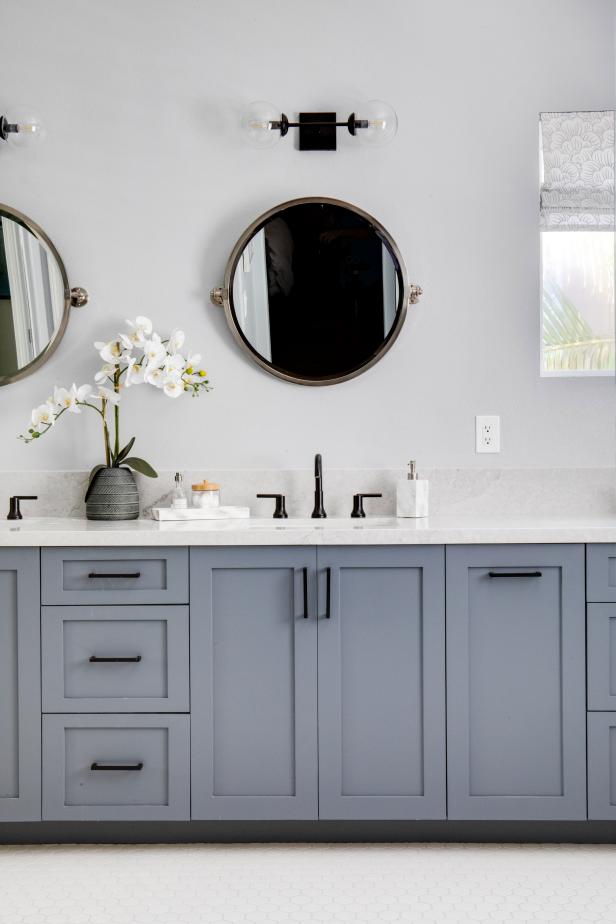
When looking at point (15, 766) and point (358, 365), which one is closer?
point (15, 766)

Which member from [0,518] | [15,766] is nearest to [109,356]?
[0,518]

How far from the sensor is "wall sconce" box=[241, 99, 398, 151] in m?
2.49

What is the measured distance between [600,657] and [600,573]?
23cm

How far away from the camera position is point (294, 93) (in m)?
2.61

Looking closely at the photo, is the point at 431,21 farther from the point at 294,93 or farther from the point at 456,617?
the point at 456,617

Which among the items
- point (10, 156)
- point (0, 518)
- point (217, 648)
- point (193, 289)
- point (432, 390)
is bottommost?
point (217, 648)

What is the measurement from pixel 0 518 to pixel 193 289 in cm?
100

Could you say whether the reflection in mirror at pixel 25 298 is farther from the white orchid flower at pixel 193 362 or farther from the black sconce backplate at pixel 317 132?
the black sconce backplate at pixel 317 132

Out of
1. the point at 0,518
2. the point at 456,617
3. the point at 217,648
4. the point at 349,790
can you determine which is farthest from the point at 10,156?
the point at 349,790

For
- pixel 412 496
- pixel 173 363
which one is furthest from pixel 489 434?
pixel 173 363

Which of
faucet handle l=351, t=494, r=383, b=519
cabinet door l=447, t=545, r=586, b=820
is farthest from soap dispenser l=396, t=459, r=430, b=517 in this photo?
cabinet door l=447, t=545, r=586, b=820

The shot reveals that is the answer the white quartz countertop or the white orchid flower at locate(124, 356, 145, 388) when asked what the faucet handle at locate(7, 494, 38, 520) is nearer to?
the white quartz countertop

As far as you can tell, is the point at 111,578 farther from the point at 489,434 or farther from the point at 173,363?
the point at 489,434

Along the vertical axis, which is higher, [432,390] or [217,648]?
[432,390]
